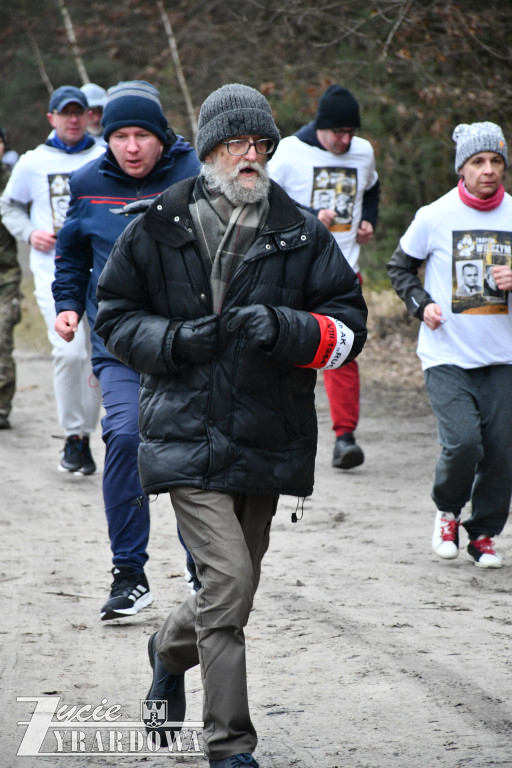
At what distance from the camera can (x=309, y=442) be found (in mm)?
3941

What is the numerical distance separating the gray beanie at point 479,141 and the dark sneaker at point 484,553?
6.87ft

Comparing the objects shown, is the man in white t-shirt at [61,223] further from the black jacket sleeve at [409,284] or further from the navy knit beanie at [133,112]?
the navy knit beanie at [133,112]

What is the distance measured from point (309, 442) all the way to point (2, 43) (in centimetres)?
3348

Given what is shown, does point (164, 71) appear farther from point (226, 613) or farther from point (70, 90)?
point (226, 613)

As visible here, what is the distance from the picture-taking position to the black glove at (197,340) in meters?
3.72

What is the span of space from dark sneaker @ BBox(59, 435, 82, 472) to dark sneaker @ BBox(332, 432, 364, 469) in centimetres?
199

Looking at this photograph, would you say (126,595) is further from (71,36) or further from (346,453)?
(71,36)

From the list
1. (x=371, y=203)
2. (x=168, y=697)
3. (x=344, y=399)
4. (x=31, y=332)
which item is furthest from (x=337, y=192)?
(x=31, y=332)

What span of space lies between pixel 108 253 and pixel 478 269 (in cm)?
Result: 206

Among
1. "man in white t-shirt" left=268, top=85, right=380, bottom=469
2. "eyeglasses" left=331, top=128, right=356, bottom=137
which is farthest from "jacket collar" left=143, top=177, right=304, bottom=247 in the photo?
"eyeglasses" left=331, top=128, right=356, bottom=137

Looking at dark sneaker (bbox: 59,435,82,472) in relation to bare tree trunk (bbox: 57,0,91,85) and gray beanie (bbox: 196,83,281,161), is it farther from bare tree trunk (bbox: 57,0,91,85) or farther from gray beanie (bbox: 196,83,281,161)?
bare tree trunk (bbox: 57,0,91,85)

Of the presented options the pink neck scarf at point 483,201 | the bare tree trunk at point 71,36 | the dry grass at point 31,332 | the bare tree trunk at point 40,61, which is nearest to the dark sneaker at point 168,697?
the pink neck scarf at point 483,201

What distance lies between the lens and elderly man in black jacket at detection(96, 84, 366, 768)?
12.2ft

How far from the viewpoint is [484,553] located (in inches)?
249
